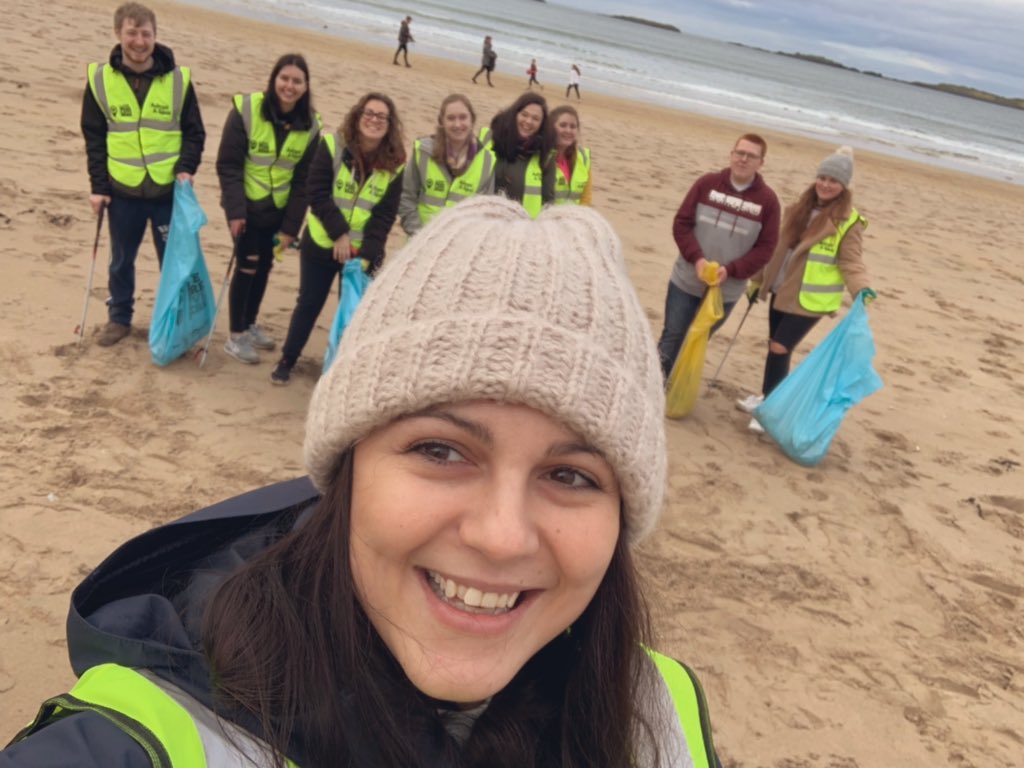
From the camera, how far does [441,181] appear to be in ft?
16.3

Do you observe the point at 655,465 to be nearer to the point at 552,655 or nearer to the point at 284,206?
the point at 552,655

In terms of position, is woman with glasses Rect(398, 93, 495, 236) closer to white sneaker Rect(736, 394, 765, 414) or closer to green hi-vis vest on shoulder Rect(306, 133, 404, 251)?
green hi-vis vest on shoulder Rect(306, 133, 404, 251)

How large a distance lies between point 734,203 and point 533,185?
1.36 m

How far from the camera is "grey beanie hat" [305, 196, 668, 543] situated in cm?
117

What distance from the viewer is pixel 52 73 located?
1049cm

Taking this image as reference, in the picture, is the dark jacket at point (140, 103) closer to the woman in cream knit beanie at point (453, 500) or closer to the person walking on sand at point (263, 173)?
the person walking on sand at point (263, 173)

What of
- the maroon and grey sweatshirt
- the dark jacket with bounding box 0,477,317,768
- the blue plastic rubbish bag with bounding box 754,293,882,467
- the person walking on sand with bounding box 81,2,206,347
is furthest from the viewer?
the maroon and grey sweatshirt

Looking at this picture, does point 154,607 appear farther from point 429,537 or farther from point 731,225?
point 731,225

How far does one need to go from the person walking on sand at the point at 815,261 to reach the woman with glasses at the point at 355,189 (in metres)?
2.59

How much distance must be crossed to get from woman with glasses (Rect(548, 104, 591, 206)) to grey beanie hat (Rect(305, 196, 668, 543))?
4.28m

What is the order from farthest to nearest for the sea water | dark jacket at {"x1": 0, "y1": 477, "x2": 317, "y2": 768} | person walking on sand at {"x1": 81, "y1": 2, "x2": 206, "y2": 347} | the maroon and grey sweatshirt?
the sea water → the maroon and grey sweatshirt → person walking on sand at {"x1": 81, "y1": 2, "x2": 206, "y2": 347} → dark jacket at {"x1": 0, "y1": 477, "x2": 317, "y2": 768}

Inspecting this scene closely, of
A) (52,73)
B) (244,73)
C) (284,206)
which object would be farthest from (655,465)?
(244,73)

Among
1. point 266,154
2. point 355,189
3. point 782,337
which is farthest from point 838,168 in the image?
point 266,154

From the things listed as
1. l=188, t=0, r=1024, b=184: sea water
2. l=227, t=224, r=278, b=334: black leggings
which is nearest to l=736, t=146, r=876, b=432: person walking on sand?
l=227, t=224, r=278, b=334: black leggings
